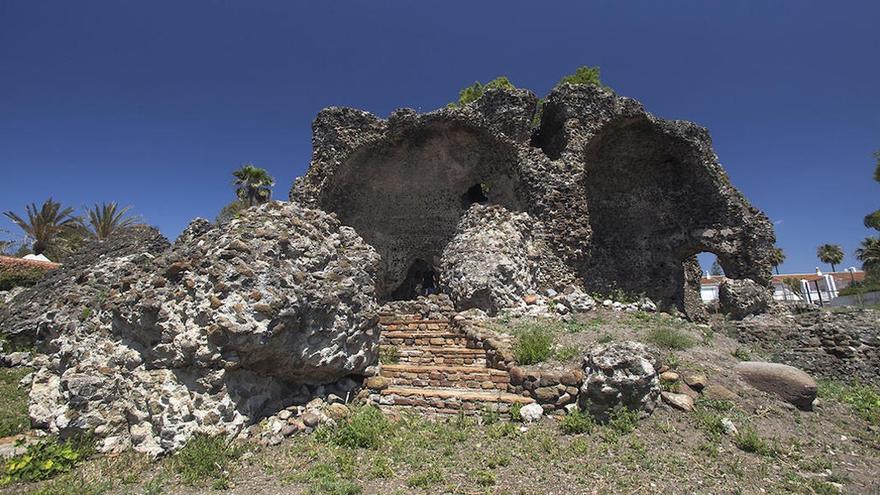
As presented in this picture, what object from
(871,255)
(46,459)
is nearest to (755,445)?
(46,459)

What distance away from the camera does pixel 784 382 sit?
7457 millimetres

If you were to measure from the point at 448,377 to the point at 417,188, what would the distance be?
35.0 ft

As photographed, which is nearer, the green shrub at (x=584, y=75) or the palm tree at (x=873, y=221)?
the green shrub at (x=584, y=75)

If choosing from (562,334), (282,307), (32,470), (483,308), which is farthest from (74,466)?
(483,308)

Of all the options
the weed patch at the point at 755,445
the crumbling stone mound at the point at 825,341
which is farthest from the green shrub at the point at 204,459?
the crumbling stone mound at the point at 825,341

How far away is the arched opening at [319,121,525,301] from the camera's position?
16.5m

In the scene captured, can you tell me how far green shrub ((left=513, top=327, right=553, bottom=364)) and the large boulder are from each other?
11.0ft

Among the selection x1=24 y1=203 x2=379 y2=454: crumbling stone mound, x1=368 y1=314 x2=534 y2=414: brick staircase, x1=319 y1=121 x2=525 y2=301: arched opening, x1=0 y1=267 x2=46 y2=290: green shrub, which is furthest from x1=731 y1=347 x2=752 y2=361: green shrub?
x1=0 y1=267 x2=46 y2=290: green shrub

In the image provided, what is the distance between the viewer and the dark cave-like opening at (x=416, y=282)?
20.4 meters

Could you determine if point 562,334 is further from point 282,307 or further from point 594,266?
point 594,266

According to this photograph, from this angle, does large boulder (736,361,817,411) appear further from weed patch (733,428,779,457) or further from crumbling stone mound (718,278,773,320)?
crumbling stone mound (718,278,773,320)

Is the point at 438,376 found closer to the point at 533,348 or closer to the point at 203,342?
the point at 533,348

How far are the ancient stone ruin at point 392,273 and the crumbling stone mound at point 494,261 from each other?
0.22 feet

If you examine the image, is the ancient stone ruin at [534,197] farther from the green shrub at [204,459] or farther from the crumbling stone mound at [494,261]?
the green shrub at [204,459]
